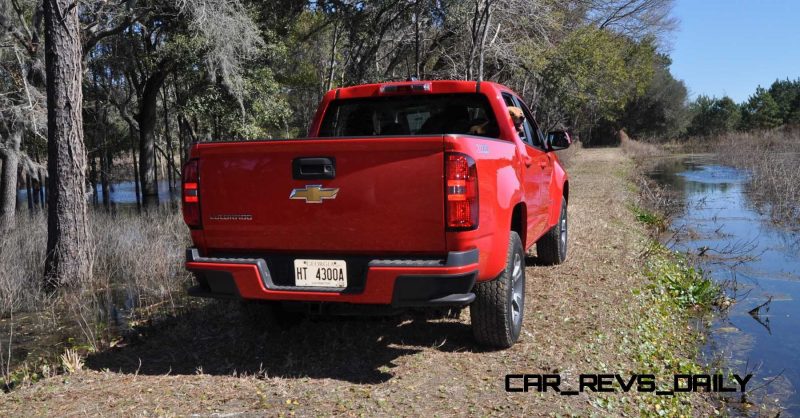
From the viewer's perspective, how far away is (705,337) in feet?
20.1

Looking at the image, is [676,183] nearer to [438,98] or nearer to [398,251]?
[438,98]

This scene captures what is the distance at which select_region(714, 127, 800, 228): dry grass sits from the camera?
15062mm

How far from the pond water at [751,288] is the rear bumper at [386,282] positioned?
2.61 meters

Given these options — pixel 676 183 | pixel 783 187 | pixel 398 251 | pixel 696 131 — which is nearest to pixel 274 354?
pixel 398 251

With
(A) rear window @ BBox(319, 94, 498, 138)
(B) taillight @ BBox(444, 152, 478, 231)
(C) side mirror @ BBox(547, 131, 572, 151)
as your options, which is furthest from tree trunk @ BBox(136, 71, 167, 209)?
(B) taillight @ BBox(444, 152, 478, 231)

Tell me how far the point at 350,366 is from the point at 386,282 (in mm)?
1022

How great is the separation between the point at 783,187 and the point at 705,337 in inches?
537

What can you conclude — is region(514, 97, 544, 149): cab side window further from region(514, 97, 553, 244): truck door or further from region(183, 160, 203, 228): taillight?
region(183, 160, 203, 228): taillight

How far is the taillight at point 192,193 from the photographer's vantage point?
3855mm

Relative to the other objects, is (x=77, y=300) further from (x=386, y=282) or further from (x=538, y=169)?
(x=538, y=169)

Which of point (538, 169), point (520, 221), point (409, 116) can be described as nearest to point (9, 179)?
point (409, 116)

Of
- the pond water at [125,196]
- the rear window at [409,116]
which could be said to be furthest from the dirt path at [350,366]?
the pond water at [125,196]

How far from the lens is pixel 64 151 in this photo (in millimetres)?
7473

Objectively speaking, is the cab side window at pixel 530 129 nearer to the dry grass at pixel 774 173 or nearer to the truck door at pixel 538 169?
the truck door at pixel 538 169
